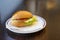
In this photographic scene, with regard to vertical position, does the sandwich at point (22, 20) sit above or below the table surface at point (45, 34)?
above

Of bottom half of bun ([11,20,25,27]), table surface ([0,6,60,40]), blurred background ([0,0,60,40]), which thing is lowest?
table surface ([0,6,60,40])

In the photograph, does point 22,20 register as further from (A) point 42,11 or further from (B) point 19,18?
(A) point 42,11

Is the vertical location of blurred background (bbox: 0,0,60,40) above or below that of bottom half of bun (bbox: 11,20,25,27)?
below

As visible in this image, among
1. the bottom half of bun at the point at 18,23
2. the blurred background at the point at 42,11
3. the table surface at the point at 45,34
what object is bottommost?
the table surface at the point at 45,34

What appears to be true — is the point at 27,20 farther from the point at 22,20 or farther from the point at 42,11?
the point at 42,11

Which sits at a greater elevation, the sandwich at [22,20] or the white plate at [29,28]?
the sandwich at [22,20]

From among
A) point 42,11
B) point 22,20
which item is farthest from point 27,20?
point 42,11

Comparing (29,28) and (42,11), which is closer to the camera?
(29,28)

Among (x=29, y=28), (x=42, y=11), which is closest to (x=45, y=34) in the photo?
(x=29, y=28)

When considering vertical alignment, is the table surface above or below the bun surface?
below
